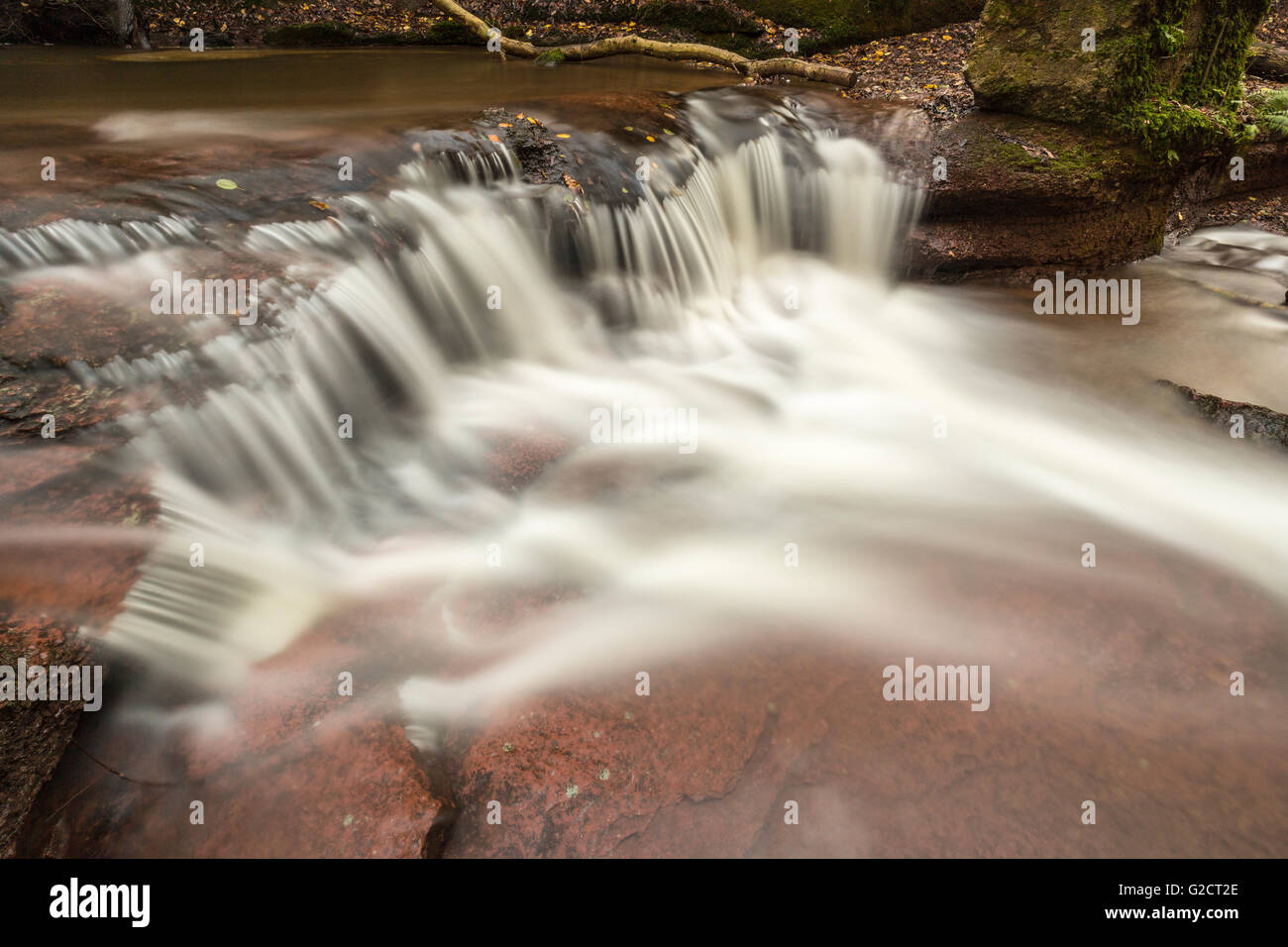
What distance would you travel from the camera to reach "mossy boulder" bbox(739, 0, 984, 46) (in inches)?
423

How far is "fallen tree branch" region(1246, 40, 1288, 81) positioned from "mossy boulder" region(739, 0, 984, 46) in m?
3.65

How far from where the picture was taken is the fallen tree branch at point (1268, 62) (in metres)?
9.39

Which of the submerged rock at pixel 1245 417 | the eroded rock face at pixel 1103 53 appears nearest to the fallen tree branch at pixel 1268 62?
the eroded rock face at pixel 1103 53

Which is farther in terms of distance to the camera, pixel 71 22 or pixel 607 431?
pixel 71 22

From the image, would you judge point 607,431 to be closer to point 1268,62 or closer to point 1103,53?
point 1103,53

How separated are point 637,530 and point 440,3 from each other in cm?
1050

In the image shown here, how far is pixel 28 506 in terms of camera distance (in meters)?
2.69

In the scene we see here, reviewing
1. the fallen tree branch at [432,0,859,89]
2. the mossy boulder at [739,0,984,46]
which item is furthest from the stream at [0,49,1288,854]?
the mossy boulder at [739,0,984,46]

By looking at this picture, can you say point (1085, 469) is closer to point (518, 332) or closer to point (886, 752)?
point (886, 752)

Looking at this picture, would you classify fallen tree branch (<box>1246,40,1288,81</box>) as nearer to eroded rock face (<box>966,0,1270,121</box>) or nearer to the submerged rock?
eroded rock face (<box>966,0,1270,121</box>)

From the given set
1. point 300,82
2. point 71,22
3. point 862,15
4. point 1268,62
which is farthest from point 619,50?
point 1268,62

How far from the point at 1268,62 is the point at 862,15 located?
528 centimetres

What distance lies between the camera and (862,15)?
35.3 ft

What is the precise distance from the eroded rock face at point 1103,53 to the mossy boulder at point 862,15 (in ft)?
16.2
